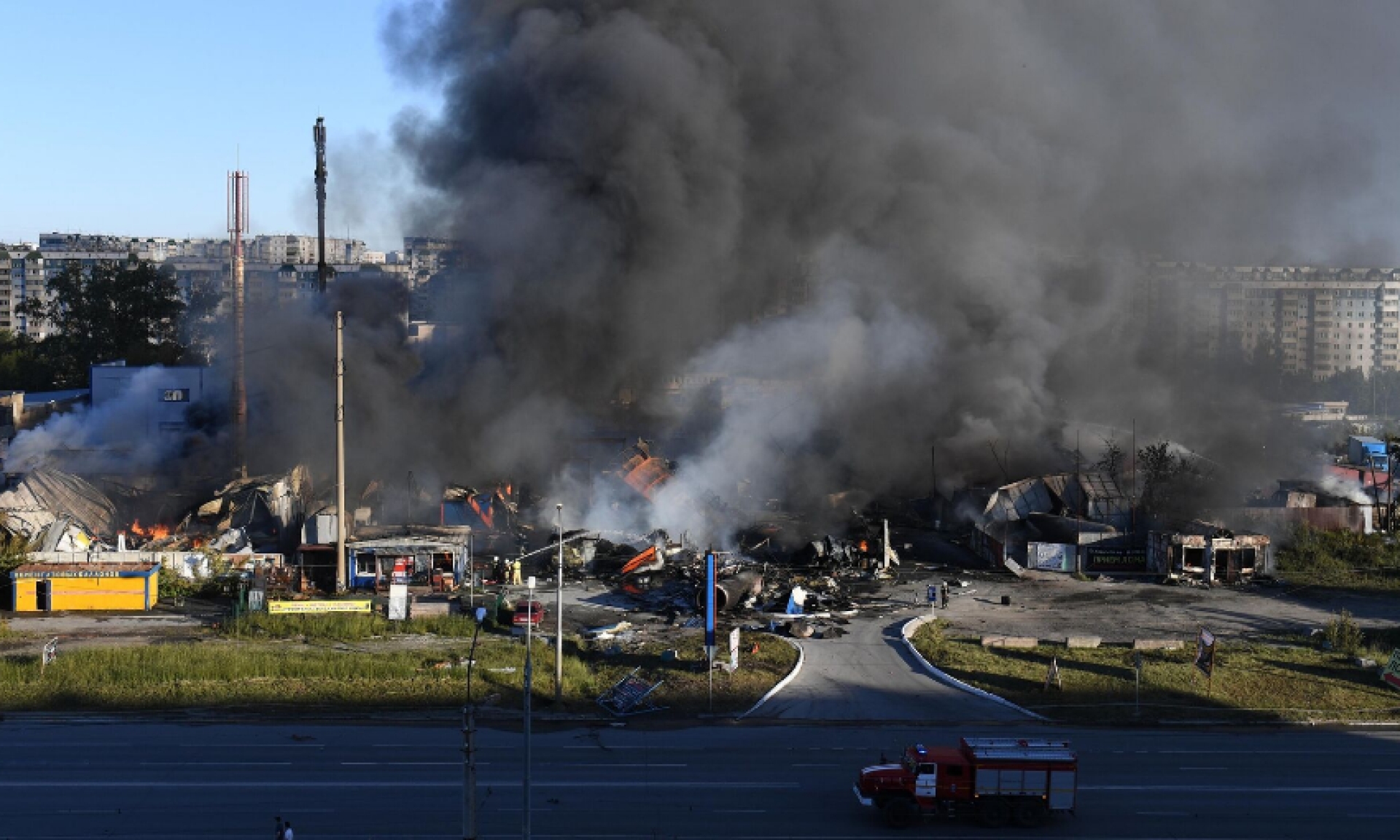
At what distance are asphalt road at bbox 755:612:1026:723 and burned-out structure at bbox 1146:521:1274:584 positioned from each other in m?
10.5

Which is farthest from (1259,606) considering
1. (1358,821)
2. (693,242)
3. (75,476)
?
(75,476)

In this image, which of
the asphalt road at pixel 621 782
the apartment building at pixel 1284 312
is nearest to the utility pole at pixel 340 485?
the asphalt road at pixel 621 782

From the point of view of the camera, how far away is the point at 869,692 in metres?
23.0

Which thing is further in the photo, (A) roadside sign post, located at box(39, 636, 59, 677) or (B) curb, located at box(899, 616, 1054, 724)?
(A) roadside sign post, located at box(39, 636, 59, 677)

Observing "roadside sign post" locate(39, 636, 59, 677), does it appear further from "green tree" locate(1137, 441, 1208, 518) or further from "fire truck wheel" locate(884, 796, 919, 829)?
"green tree" locate(1137, 441, 1208, 518)

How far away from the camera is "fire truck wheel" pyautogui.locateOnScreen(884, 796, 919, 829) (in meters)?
16.1

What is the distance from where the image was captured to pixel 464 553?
32.1 meters

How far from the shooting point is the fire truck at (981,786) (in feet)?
53.3

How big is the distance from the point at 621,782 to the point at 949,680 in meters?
7.83

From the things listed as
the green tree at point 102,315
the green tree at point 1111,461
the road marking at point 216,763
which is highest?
the green tree at point 102,315

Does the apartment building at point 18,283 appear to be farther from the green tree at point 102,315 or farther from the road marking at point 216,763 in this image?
the road marking at point 216,763

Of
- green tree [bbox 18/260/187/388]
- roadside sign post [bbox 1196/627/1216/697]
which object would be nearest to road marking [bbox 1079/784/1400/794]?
roadside sign post [bbox 1196/627/1216/697]

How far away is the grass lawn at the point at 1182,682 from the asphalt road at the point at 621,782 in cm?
94

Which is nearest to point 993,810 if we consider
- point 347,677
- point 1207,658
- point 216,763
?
point 1207,658
